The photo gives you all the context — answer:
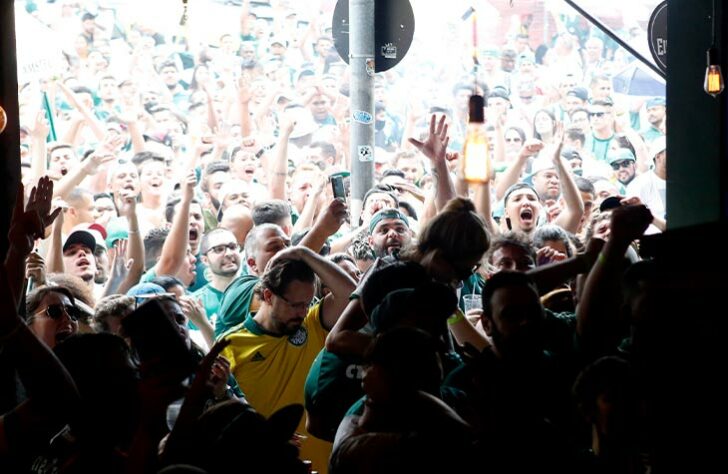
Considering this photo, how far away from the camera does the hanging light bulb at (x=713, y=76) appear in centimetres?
558

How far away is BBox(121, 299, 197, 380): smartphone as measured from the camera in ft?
9.73

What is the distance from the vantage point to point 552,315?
3.98m

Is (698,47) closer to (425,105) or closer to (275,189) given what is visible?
(275,189)

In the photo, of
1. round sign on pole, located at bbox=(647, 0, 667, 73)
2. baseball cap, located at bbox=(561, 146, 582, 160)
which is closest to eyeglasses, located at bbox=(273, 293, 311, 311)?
round sign on pole, located at bbox=(647, 0, 667, 73)

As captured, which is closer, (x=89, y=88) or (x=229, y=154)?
(x=229, y=154)

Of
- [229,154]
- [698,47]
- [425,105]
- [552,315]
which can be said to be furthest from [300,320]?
[425,105]

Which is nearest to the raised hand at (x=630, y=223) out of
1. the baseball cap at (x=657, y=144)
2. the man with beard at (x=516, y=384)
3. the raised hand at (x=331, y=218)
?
the man with beard at (x=516, y=384)

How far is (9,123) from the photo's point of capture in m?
4.64

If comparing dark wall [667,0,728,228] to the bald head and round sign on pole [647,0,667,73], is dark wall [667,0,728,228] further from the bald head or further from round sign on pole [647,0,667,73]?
the bald head

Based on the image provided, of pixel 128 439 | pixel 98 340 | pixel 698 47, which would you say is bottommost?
pixel 128 439

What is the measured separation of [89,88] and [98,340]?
819 cm

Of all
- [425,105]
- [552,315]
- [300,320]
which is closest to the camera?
[552,315]

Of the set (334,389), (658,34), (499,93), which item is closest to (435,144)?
(334,389)

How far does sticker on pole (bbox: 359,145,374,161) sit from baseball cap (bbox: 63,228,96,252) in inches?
69.7
